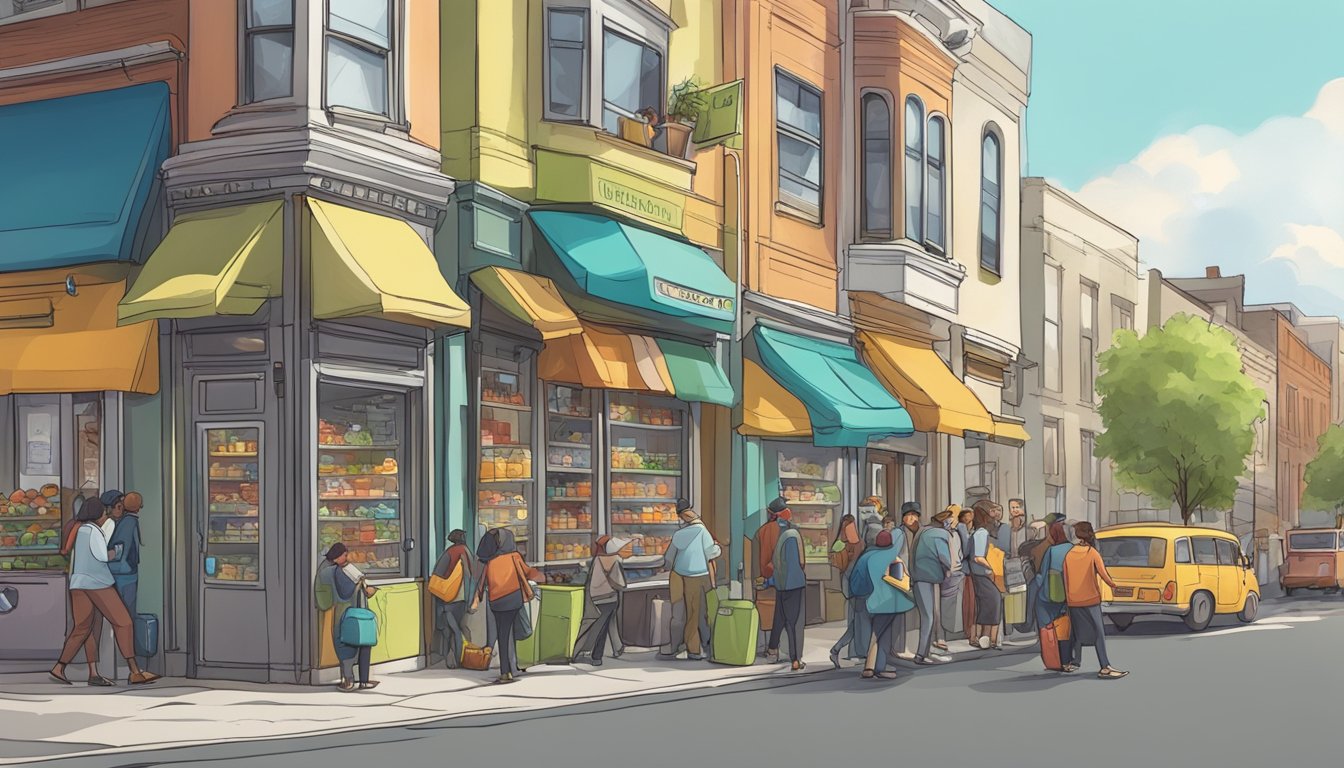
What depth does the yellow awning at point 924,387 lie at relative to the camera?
24969 millimetres

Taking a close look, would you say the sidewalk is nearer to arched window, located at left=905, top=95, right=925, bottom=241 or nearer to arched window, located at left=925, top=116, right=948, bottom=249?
arched window, located at left=905, top=95, right=925, bottom=241

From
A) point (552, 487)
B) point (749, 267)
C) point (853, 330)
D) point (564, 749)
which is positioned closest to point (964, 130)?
point (853, 330)

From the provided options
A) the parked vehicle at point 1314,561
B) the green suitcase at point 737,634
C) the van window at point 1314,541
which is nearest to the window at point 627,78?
the green suitcase at point 737,634

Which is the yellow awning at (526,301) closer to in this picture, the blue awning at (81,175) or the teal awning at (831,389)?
the blue awning at (81,175)

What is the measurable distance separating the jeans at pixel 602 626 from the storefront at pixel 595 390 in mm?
786

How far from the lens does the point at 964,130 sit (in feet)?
95.5

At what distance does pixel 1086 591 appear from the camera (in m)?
16.2

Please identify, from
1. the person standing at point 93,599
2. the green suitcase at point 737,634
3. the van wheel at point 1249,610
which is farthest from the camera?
the van wheel at point 1249,610

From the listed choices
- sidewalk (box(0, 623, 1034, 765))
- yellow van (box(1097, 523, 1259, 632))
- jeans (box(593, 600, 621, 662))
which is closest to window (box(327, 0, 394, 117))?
jeans (box(593, 600, 621, 662))

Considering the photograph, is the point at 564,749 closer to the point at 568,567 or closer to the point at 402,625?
the point at 402,625

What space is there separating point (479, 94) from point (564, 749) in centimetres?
864

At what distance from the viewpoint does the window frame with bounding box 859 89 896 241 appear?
25344 mm

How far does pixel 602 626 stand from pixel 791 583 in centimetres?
216

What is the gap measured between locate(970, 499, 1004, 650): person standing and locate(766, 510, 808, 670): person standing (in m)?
3.31
